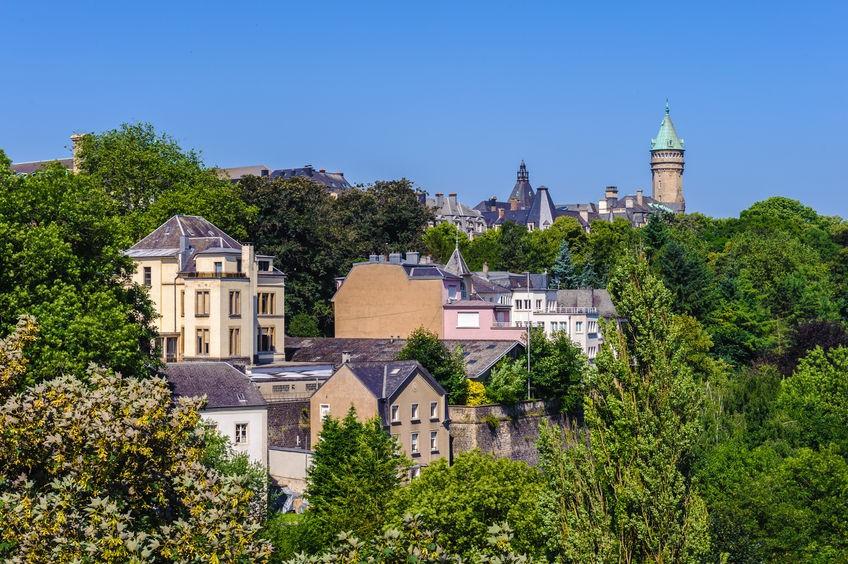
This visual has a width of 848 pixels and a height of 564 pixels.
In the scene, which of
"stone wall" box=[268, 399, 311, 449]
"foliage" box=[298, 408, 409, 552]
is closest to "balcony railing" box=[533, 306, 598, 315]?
"stone wall" box=[268, 399, 311, 449]

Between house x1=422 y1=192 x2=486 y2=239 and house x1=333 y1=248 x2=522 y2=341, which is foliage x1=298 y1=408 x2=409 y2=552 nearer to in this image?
house x1=333 y1=248 x2=522 y2=341

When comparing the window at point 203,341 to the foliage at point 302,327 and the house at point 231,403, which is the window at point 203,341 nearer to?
the house at point 231,403

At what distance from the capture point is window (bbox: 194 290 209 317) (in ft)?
214

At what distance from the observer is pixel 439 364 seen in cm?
6228

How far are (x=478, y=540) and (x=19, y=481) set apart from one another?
1867 cm

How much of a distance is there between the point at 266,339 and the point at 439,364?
1240cm

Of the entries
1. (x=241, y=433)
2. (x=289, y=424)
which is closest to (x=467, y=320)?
(x=289, y=424)

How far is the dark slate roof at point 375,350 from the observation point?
65938mm

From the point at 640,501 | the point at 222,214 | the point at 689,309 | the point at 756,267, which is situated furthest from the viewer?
the point at 756,267

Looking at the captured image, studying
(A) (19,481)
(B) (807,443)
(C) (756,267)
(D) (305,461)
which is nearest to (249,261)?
(D) (305,461)

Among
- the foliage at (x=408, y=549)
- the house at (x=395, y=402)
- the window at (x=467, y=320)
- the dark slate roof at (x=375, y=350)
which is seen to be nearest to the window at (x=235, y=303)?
the dark slate roof at (x=375, y=350)

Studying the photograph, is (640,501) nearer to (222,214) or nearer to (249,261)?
(249,261)

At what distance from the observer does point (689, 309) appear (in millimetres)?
90938

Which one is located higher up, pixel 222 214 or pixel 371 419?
pixel 222 214
